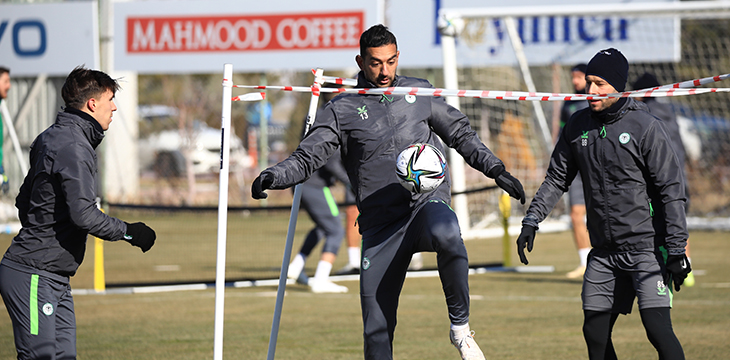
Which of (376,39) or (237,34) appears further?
(237,34)

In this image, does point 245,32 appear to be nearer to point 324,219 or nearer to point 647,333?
point 324,219

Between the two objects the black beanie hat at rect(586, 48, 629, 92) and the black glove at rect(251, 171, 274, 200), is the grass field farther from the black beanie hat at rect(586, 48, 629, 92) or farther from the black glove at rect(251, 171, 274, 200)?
A: the black beanie hat at rect(586, 48, 629, 92)

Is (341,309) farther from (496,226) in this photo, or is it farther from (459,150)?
(496,226)

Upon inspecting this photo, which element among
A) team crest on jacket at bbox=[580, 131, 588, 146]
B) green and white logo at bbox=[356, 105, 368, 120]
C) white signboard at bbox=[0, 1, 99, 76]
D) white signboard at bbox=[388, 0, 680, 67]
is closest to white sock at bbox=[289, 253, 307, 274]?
green and white logo at bbox=[356, 105, 368, 120]

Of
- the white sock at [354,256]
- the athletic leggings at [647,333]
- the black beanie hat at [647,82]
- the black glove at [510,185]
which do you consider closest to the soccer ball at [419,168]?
the black glove at [510,185]

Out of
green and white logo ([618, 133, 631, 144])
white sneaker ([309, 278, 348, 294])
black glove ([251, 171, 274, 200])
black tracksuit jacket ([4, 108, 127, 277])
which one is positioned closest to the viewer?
black tracksuit jacket ([4, 108, 127, 277])

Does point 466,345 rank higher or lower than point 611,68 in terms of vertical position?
lower

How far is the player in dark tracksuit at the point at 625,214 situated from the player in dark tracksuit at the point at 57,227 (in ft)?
7.63

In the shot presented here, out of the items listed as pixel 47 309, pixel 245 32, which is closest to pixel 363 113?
pixel 47 309

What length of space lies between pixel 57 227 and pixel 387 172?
1.83 m

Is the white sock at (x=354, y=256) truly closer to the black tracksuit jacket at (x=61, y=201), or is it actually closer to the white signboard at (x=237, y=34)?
the black tracksuit jacket at (x=61, y=201)

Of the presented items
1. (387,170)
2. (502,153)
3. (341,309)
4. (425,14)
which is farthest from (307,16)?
(387,170)

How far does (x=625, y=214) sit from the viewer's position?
4898 millimetres

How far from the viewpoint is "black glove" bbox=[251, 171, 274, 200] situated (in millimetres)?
4664
